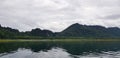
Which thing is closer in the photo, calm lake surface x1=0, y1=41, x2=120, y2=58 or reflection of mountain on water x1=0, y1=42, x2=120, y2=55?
calm lake surface x1=0, y1=41, x2=120, y2=58

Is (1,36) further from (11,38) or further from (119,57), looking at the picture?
(119,57)

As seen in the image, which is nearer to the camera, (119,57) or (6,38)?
(119,57)

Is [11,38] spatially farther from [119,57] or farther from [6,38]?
[119,57]

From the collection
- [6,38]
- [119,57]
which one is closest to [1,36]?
[6,38]

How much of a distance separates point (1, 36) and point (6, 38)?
5.21 metres

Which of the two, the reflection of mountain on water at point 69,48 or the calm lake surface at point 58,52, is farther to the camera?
the reflection of mountain on water at point 69,48

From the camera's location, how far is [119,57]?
54.7 m

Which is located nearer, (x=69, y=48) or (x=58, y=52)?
(x=58, y=52)

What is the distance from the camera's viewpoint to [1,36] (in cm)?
17525

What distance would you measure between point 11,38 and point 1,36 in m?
12.3

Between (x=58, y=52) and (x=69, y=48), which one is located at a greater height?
(x=69, y=48)

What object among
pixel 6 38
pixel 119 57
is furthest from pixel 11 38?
pixel 119 57

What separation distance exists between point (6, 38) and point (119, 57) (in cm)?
13785

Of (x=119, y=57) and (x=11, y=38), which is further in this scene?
(x=11, y=38)
